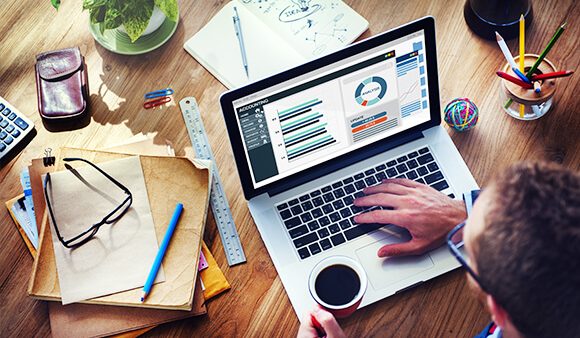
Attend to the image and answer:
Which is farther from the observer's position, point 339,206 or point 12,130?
point 12,130

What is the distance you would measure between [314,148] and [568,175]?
0.53 meters

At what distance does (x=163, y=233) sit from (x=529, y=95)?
29.4 inches

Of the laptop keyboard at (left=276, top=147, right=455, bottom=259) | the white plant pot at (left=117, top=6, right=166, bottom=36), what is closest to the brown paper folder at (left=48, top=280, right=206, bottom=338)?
the laptop keyboard at (left=276, top=147, right=455, bottom=259)

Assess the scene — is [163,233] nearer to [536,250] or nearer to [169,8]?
[169,8]

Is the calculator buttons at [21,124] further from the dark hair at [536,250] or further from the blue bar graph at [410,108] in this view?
the dark hair at [536,250]

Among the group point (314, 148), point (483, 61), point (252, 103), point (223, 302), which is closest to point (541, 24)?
point (483, 61)

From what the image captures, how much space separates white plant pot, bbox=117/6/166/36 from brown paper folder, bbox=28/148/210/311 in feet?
0.95

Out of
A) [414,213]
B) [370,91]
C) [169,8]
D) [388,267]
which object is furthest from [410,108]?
[169,8]

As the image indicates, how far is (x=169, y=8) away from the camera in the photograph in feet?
4.44

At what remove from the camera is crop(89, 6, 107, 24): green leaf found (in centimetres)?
134

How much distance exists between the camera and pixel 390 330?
1.22m

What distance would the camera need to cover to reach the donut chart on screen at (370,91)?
4.07 feet

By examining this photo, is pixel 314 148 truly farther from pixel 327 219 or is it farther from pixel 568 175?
pixel 568 175

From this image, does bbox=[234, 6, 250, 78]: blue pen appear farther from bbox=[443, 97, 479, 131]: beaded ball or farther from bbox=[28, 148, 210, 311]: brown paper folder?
bbox=[443, 97, 479, 131]: beaded ball
